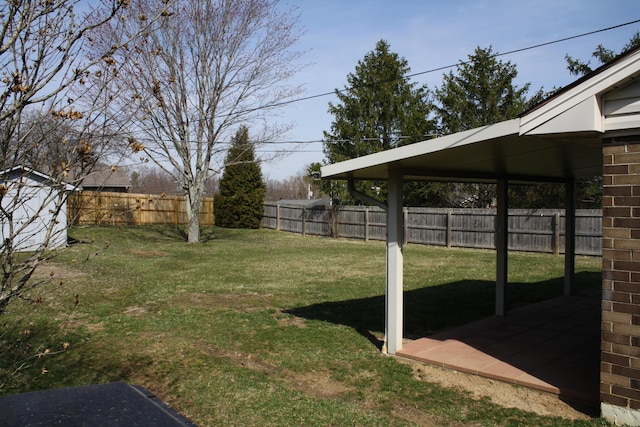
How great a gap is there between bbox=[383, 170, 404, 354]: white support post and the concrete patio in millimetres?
212

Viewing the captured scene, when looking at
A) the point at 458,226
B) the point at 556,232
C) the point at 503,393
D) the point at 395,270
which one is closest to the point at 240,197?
the point at 458,226

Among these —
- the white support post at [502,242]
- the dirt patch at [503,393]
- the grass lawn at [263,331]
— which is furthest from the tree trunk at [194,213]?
the dirt patch at [503,393]

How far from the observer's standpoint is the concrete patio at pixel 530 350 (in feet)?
17.5

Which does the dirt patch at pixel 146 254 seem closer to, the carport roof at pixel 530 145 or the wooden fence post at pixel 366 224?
the wooden fence post at pixel 366 224

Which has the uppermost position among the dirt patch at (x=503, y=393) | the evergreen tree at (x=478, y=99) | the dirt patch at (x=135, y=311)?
the evergreen tree at (x=478, y=99)

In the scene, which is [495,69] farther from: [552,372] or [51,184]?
[51,184]

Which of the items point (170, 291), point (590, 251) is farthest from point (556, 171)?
point (590, 251)

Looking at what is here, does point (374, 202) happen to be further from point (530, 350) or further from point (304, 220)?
point (304, 220)

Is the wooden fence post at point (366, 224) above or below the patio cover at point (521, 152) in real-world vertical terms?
below

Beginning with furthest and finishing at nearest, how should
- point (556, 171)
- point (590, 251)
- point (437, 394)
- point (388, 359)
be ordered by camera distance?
1. point (590, 251)
2. point (556, 171)
3. point (388, 359)
4. point (437, 394)

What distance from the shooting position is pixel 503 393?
514cm

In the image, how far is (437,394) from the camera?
5.18m

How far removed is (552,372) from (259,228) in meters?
25.3

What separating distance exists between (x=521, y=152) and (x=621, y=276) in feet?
6.75
